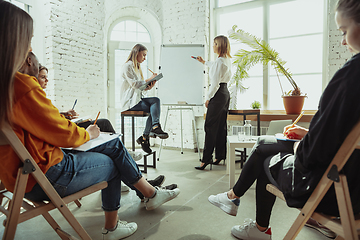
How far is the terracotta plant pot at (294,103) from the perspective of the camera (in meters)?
3.45

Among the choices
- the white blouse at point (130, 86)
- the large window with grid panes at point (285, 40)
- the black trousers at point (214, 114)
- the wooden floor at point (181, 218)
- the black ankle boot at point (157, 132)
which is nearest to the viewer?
the wooden floor at point (181, 218)

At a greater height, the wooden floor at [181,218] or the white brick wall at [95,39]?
the white brick wall at [95,39]

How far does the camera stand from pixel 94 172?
1.12m

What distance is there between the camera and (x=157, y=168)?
10.3 feet

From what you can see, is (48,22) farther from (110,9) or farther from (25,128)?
(25,128)

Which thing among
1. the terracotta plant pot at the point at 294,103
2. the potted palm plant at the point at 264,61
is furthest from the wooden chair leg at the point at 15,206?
the terracotta plant pot at the point at 294,103

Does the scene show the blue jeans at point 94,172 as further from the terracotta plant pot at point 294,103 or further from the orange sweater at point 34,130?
the terracotta plant pot at point 294,103

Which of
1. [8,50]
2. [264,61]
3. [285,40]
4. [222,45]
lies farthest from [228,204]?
[285,40]

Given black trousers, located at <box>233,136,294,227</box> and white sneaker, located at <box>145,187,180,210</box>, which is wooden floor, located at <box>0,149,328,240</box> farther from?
black trousers, located at <box>233,136,294,227</box>

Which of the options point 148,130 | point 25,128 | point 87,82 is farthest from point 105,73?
point 25,128

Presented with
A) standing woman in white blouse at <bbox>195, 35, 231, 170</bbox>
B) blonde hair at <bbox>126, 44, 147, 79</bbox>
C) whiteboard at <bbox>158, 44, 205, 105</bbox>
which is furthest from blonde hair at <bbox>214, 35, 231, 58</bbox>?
blonde hair at <bbox>126, 44, 147, 79</bbox>

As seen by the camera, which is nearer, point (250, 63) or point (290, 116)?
point (290, 116)

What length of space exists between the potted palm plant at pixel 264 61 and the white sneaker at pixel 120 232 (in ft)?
9.76

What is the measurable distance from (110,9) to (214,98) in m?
2.75
